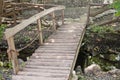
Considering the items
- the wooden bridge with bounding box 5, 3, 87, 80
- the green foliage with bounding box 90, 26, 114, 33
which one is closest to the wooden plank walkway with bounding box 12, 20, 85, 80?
the wooden bridge with bounding box 5, 3, 87, 80

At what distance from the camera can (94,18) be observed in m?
11.5

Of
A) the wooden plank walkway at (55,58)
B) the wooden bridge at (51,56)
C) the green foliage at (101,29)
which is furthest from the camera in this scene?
the green foliage at (101,29)

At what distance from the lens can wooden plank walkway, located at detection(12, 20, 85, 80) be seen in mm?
5902

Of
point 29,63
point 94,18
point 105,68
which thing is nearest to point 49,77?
point 29,63

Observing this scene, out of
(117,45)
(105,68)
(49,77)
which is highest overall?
(49,77)

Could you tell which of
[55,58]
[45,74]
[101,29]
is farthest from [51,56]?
[101,29]

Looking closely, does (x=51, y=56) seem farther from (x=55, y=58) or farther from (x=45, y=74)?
(x=45, y=74)

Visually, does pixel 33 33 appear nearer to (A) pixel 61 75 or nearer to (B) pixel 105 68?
(B) pixel 105 68

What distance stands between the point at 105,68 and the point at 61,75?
367 centimetres

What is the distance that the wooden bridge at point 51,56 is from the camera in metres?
5.77

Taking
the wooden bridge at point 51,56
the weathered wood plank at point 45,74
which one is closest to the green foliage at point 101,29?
the wooden bridge at point 51,56

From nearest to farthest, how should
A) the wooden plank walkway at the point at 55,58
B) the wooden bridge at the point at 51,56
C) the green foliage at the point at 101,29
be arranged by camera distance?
1. the wooden bridge at the point at 51,56
2. the wooden plank walkway at the point at 55,58
3. the green foliage at the point at 101,29

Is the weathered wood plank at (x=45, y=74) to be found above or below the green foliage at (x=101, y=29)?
above

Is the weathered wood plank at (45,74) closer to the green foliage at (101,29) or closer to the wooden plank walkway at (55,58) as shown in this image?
the wooden plank walkway at (55,58)
